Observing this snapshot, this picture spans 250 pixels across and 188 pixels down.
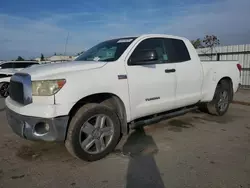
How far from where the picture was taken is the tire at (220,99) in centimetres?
547

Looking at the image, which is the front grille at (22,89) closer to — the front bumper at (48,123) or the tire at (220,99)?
the front bumper at (48,123)

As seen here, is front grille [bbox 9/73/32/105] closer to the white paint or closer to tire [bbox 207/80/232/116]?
the white paint

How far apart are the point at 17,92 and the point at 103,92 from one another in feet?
4.11

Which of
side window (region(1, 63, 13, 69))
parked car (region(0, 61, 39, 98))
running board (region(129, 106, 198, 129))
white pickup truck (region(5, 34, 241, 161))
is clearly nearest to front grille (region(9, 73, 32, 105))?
white pickup truck (region(5, 34, 241, 161))

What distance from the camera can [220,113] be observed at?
18.6ft

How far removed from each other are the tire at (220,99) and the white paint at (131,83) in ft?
1.12

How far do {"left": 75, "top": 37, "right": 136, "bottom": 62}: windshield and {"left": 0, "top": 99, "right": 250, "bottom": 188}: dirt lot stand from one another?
1.57 m

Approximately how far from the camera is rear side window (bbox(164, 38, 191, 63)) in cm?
428

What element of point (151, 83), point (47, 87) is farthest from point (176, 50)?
point (47, 87)

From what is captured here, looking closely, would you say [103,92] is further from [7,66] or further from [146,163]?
[7,66]

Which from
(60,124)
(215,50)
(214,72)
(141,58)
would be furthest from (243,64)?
(60,124)

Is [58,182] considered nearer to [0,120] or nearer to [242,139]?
[242,139]

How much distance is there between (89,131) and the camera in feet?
10.2

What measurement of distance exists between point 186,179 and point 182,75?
2169 mm
